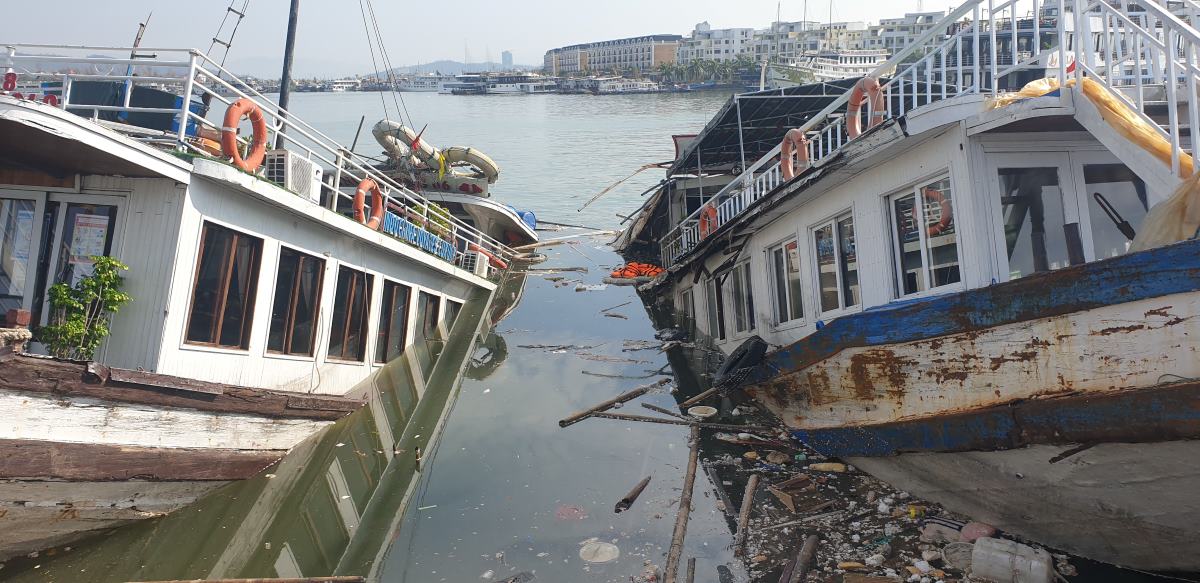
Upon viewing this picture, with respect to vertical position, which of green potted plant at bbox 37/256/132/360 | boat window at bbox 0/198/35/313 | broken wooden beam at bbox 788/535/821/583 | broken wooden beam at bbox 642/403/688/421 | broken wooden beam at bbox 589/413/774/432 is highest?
boat window at bbox 0/198/35/313

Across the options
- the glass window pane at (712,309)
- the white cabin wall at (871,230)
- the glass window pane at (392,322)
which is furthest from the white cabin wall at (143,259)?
the glass window pane at (712,309)

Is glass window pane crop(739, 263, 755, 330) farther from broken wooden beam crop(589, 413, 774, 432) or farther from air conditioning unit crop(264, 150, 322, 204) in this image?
air conditioning unit crop(264, 150, 322, 204)

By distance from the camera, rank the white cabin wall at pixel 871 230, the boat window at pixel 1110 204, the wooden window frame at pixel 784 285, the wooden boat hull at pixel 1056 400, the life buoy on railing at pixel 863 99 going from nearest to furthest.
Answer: the wooden boat hull at pixel 1056 400, the white cabin wall at pixel 871 230, the boat window at pixel 1110 204, the life buoy on railing at pixel 863 99, the wooden window frame at pixel 784 285

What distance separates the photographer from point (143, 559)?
6660 mm

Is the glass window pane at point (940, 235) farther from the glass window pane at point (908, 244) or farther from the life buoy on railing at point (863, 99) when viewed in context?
the life buoy on railing at point (863, 99)

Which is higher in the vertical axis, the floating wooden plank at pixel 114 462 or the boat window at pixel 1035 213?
the boat window at pixel 1035 213

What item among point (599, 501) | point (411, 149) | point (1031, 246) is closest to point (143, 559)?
point (599, 501)

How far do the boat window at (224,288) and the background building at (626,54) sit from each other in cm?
14616

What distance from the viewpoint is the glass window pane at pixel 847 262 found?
8180mm

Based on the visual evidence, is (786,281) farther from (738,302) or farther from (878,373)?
(878,373)

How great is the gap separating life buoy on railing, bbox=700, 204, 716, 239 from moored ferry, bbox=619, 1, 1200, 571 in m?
3.80

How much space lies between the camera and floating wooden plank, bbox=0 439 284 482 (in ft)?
19.1

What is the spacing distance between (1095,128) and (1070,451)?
6.68 ft

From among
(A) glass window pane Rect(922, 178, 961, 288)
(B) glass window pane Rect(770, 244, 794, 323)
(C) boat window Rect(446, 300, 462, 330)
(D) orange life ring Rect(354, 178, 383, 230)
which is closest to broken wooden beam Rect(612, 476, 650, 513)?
(B) glass window pane Rect(770, 244, 794, 323)
